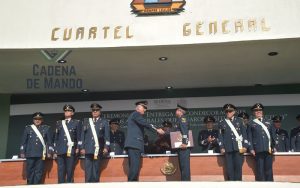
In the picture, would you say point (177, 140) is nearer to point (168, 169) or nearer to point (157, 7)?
point (168, 169)

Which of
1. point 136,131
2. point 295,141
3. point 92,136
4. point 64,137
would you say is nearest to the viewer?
point 136,131

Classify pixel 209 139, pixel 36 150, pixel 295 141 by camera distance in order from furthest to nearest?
pixel 295 141 < pixel 209 139 < pixel 36 150

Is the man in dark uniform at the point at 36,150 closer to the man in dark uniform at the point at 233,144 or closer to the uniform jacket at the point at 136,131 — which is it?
the uniform jacket at the point at 136,131

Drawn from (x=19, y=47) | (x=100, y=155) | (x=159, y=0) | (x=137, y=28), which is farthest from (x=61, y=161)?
(x=159, y=0)

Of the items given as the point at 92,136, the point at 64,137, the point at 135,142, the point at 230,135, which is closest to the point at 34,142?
the point at 64,137

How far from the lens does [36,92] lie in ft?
37.2

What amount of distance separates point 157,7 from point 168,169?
329 cm

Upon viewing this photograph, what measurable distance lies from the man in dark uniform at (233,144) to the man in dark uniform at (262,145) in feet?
0.51

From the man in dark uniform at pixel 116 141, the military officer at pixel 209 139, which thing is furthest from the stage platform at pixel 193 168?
Result: the man in dark uniform at pixel 116 141

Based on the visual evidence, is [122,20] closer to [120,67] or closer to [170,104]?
[120,67]

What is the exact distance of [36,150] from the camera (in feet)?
25.6

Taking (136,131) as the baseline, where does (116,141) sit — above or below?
below

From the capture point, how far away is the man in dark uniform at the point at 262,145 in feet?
23.2

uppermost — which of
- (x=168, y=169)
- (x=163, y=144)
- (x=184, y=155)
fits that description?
(x=163, y=144)
